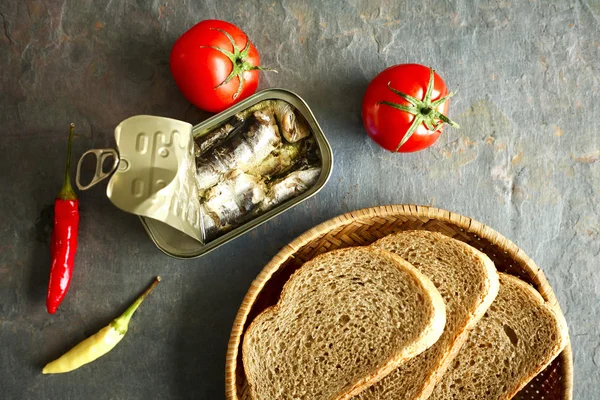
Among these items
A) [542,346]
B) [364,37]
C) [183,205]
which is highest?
[364,37]

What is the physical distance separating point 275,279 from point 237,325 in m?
0.25

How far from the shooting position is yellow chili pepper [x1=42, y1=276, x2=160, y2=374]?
1.96m

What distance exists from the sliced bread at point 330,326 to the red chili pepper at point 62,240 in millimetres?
744

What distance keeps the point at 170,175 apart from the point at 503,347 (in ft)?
4.24

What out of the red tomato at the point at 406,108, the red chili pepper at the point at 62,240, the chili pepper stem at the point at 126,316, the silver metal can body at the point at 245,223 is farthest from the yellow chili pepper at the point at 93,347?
the red tomato at the point at 406,108

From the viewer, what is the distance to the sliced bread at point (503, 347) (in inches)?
70.6

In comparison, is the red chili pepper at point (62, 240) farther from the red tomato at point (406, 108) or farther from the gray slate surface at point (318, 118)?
the red tomato at point (406, 108)

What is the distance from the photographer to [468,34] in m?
2.12

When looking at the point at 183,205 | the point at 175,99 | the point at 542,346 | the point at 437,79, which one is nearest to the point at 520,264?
the point at 542,346

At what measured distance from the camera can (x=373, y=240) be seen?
1981 mm

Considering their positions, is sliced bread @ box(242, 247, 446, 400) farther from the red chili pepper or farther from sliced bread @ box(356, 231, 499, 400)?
the red chili pepper

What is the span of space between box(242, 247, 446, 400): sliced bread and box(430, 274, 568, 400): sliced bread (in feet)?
0.96

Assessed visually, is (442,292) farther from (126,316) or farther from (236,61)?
(126,316)

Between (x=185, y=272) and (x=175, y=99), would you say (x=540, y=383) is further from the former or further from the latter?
(x=175, y=99)
